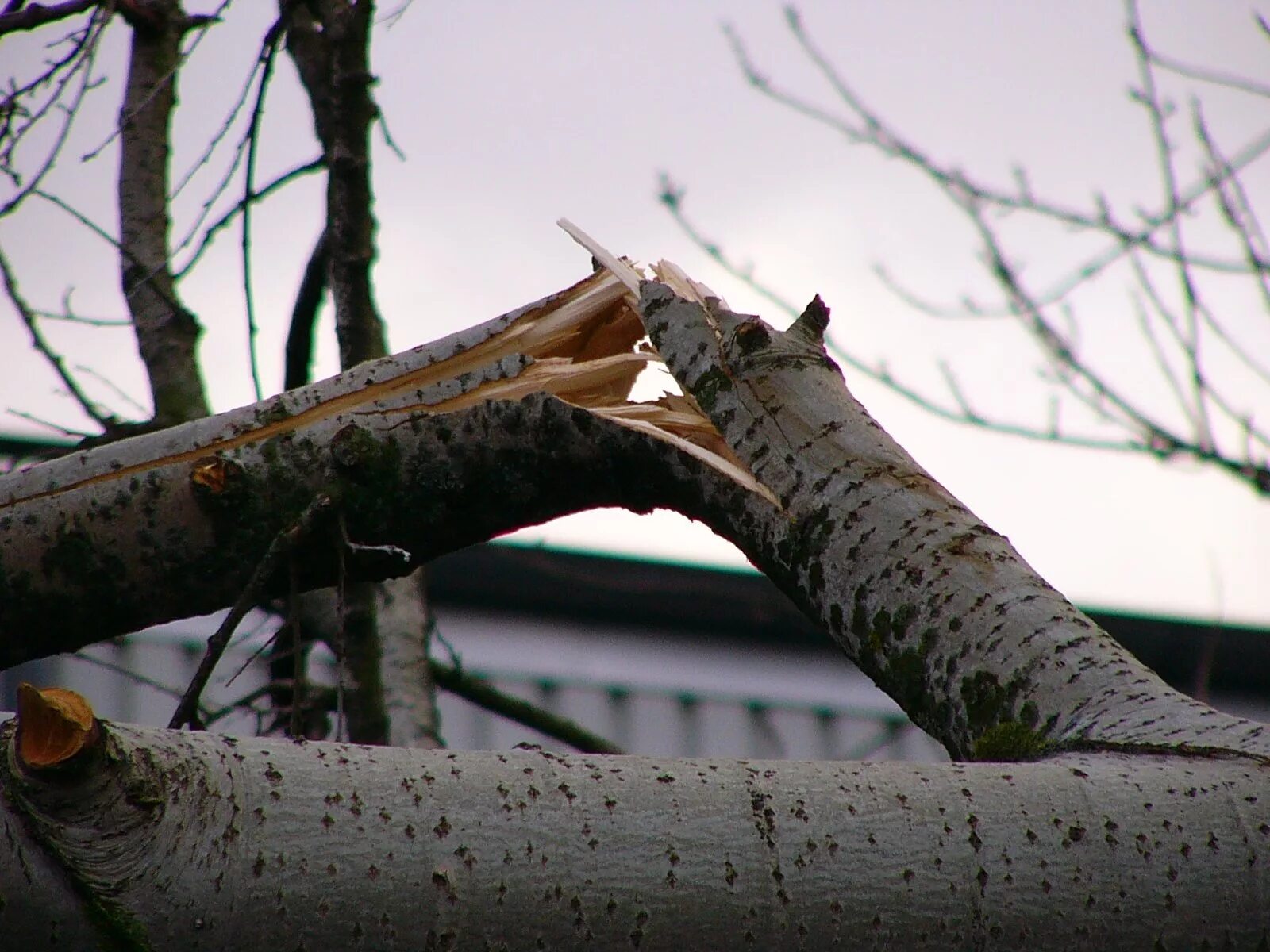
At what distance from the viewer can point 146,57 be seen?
7.25ft

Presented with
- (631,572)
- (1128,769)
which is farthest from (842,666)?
(1128,769)

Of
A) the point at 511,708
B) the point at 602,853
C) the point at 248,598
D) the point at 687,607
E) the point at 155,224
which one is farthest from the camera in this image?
→ the point at 687,607

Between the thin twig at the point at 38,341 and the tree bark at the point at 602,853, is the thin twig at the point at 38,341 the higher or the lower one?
the higher one

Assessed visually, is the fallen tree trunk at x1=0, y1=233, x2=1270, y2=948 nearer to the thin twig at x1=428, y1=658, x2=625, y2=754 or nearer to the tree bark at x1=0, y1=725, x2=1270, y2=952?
the tree bark at x1=0, y1=725, x2=1270, y2=952

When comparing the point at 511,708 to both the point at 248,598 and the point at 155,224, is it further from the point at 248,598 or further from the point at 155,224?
the point at 248,598

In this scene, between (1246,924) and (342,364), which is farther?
(342,364)

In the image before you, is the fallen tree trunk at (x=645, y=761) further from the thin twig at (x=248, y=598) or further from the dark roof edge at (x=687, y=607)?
the dark roof edge at (x=687, y=607)

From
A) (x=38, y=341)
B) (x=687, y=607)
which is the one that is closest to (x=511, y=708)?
(x=38, y=341)

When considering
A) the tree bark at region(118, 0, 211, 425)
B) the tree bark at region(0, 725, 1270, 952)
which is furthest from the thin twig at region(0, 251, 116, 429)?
the tree bark at region(0, 725, 1270, 952)

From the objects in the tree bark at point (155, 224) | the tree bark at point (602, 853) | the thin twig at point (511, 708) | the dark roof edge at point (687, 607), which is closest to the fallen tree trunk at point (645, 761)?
the tree bark at point (602, 853)

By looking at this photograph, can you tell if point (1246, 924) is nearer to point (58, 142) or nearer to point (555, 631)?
point (58, 142)

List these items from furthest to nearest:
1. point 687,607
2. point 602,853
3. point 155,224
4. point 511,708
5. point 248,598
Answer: point 687,607 → point 511,708 → point 155,224 → point 248,598 → point 602,853

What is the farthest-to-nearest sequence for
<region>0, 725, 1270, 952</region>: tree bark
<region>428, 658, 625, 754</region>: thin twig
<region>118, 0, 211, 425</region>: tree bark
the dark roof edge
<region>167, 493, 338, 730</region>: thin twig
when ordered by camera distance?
the dark roof edge
<region>428, 658, 625, 754</region>: thin twig
<region>118, 0, 211, 425</region>: tree bark
<region>167, 493, 338, 730</region>: thin twig
<region>0, 725, 1270, 952</region>: tree bark

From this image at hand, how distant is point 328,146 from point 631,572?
113 inches
